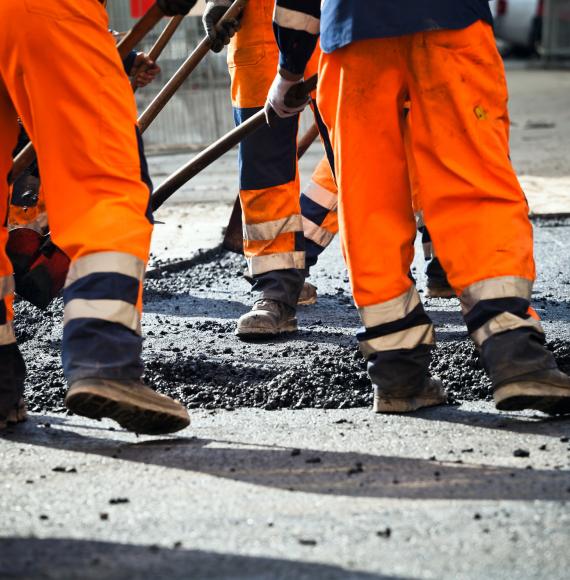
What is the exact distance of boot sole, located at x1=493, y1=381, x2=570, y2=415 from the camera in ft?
10.3

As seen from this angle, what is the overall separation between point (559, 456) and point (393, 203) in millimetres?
843

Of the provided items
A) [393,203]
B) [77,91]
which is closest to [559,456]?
[393,203]

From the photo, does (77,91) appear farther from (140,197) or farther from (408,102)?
(408,102)

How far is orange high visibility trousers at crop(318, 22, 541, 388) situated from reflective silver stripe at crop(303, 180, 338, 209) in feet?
5.43

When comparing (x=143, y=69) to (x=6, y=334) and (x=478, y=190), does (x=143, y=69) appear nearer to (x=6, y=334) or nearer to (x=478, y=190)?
(x=6, y=334)

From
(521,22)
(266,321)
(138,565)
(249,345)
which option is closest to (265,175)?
(266,321)

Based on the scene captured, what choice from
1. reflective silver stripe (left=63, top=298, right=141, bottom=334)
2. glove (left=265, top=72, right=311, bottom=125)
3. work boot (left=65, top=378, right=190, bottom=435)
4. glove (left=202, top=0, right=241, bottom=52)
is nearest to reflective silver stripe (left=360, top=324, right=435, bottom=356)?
work boot (left=65, top=378, right=190, bottom=435)

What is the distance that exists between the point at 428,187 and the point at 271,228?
1493mm

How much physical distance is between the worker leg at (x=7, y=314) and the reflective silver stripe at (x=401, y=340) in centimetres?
97

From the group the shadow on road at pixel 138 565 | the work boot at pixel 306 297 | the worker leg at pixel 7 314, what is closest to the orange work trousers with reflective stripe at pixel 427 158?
the worker leg at pixel 7 314

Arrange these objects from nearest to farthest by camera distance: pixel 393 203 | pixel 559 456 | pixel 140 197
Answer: pixel 559 456 → pixel 140 197 → pixel 393 203

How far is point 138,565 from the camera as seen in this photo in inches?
91.6

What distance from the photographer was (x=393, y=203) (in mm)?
3369

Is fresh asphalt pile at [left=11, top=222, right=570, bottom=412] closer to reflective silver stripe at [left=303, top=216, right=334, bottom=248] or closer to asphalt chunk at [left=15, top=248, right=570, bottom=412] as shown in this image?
asphalt chunk at [left=15, top=248, right=570, bottom=412]
